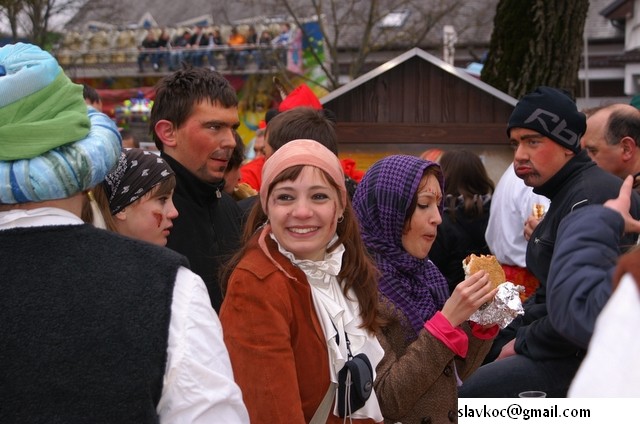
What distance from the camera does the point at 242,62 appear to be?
29.9 metres

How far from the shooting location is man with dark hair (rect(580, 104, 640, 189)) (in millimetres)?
5254

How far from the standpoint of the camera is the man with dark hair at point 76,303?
1.76 m

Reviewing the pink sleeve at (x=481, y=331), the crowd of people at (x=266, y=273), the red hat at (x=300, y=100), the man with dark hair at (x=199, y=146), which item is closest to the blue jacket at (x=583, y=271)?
the crowd of people at (x=266, y=273)

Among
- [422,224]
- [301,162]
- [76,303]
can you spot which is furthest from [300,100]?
[76,303]

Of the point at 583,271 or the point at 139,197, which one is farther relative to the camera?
the point at 139,197

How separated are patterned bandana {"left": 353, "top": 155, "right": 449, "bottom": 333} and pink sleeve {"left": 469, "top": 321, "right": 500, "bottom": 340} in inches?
7.1

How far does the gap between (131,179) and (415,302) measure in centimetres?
131

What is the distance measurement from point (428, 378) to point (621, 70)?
29678 mm

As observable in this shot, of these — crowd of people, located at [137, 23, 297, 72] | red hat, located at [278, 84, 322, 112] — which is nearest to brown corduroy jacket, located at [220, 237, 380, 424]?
red hat, located at [278, 84, 322, 112]

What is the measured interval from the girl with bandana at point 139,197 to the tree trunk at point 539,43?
580 cm

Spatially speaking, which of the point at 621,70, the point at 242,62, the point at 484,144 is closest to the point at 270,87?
the point at 242,62

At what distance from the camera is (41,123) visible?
6.21ft

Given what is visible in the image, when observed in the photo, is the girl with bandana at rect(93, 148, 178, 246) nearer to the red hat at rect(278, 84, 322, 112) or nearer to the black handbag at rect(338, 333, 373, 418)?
the black handbag at rect(338, 333, 373, 418)

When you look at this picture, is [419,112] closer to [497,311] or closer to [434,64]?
[434,64]
